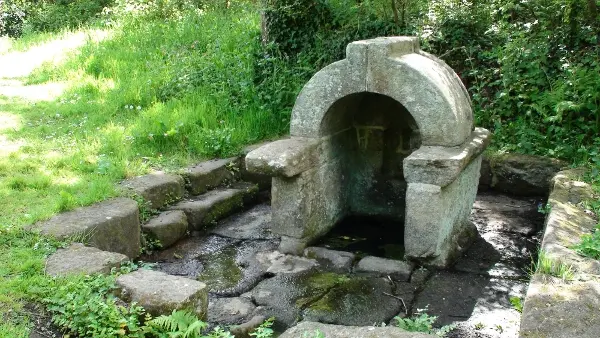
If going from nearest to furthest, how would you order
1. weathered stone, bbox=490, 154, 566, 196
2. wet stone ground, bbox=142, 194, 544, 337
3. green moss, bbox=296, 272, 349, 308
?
wet stone ground, bbox=142, 194, 544, 337 < green moss, bbox=296, 272, 349, 308 < weathered stone, bbox=490, 154, 566, 196

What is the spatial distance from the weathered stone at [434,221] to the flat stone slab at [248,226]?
1.47m

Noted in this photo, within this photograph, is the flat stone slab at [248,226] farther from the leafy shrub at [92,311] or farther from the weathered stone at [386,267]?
the leafy shrub at [92,311]

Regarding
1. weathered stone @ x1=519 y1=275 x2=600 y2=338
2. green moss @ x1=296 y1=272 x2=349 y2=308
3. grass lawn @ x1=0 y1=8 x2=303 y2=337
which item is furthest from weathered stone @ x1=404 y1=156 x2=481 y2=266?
grass lawn @ x1=0 y1=8 x2=303 y2=337

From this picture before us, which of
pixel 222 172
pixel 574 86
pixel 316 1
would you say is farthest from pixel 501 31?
pixel 222 172

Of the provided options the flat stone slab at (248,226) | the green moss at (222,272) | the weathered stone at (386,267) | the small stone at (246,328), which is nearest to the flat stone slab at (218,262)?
the green moss at (222,272)

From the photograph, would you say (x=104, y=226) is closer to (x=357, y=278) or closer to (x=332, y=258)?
(x=332, y=258)

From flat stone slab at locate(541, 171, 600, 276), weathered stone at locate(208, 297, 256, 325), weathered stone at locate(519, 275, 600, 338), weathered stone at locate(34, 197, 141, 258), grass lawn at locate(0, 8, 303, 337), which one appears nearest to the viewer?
weathered stone at locate(519, 275, 600, 338)

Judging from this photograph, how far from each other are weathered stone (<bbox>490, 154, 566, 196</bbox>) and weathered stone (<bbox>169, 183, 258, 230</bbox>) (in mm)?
2718

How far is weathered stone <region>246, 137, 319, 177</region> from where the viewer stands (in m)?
4.99

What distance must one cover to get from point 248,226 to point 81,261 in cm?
222

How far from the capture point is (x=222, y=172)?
265 inches

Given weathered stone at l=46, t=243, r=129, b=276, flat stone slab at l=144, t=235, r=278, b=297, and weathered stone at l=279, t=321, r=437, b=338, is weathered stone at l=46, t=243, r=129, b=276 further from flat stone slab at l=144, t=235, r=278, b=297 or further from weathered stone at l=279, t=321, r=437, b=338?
weathered stone at l=279, t=321, r=437, b=338

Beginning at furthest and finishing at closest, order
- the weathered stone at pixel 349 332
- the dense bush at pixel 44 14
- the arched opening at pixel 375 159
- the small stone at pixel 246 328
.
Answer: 1. the dense bush at pixel 44 14
2. the arched opening at pixel 375 159
3. the small stone at pixel 246 328
4. the weathered stone at pixel 349 332

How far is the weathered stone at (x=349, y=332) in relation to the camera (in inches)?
120
